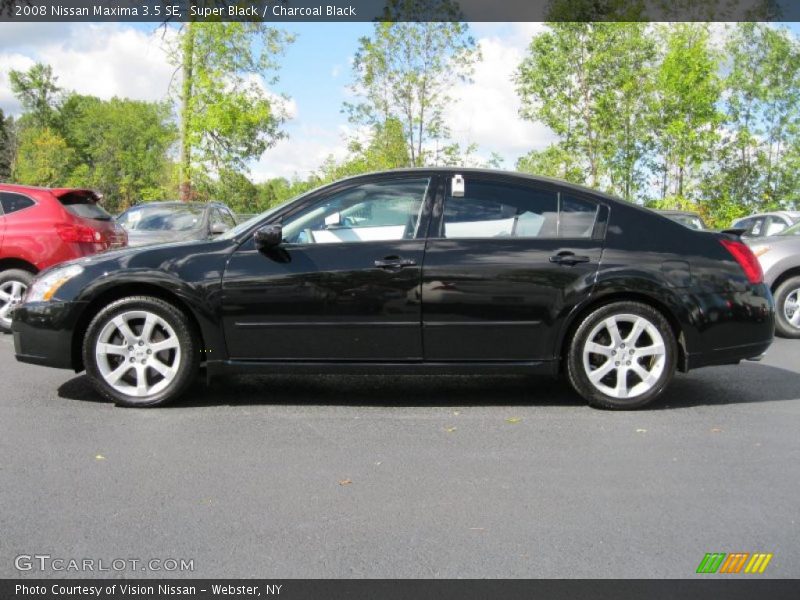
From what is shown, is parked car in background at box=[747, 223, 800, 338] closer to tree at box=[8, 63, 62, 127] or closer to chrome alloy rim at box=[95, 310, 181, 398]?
chrome alloy rim at box=[95, 310, 181, 398]

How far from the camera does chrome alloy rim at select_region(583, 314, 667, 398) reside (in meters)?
5.72

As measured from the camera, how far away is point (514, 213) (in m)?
5.83

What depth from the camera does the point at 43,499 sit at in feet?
12.8

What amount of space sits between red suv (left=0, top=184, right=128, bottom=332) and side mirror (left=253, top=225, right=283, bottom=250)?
16.0ft

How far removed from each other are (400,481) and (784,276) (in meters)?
7.90

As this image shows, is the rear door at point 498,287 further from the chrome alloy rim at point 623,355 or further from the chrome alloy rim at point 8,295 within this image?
the chrome alloy rim at point 8,295

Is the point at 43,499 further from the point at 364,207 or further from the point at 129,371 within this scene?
the point at 364,207

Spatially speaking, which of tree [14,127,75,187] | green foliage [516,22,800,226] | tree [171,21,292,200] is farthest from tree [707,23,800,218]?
tree [14,127,75,187]

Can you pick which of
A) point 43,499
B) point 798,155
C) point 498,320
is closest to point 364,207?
point 498,320

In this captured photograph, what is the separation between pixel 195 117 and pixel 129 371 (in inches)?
749

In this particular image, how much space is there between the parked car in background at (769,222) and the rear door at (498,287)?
29.1 feet

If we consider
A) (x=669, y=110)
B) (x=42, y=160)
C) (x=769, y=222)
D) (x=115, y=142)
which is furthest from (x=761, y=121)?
(x=115, y=142)
